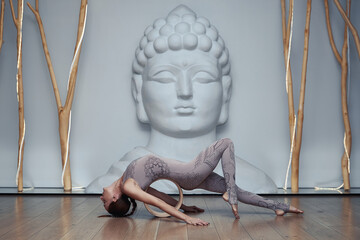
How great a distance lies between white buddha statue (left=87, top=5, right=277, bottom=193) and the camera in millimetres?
5094

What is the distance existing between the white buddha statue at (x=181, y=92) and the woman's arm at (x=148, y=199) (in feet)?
5.31

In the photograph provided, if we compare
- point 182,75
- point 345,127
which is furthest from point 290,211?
point 345,127

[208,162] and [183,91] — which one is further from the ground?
[183,91]

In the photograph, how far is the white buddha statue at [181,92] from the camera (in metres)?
5.09

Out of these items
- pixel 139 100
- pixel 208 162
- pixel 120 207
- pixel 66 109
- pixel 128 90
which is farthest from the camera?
pixel 128 90

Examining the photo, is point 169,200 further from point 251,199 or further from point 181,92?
point 181,92

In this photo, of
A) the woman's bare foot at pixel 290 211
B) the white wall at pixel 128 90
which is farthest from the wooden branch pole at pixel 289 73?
the woman's bare foot at pixel 290 211

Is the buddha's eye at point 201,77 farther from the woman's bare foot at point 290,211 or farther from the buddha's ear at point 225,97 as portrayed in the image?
the woman's bare foot at point 290,211

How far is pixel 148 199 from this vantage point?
329 cm

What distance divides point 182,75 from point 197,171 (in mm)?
1707

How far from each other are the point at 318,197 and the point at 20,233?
2.71 m

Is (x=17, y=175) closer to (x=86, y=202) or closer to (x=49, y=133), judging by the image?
(x=49, y=133)

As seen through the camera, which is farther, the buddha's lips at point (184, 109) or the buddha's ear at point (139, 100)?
the buddha's ear at point (139, 100)

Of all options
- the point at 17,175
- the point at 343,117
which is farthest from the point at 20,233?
the point at 343,117
